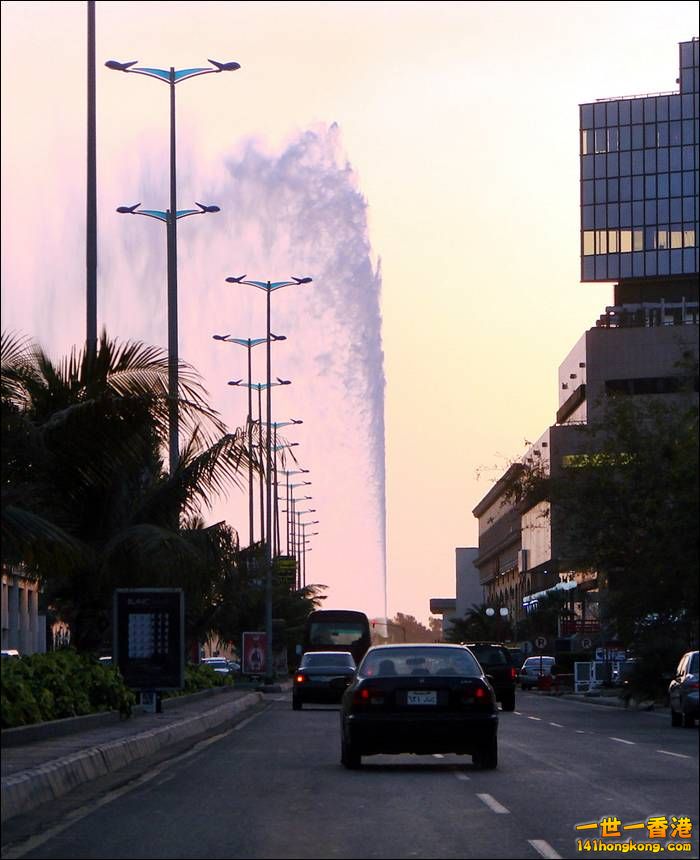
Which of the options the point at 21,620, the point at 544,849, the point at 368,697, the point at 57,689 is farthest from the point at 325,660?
the point at 21,620

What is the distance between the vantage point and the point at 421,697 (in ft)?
65.8

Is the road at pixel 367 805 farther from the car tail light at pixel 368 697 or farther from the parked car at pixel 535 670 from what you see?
the parked car at pixel 535 670

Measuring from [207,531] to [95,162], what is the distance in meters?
7.93

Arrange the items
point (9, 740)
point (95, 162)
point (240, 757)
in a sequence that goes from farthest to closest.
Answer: point (95, 162)
point (240, 757)
point (9, 740)

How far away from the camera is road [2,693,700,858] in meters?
12.6

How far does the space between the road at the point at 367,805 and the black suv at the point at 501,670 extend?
18.1 meters

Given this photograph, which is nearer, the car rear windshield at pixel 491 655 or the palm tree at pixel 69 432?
the palm tree at pixel 69 432

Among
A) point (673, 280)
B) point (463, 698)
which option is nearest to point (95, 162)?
point (463, 698)

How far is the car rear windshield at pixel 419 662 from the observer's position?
66.9 feet

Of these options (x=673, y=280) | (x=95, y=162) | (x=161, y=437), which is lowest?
(x=161, y=437)

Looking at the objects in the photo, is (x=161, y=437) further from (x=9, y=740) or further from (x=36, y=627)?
(x=36, y=627)

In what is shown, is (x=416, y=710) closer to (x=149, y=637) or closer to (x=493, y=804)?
(x=493, y=804)

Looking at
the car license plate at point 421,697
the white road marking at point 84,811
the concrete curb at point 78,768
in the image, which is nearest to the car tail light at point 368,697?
the car license plate at point 421,697

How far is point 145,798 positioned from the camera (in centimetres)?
1680
